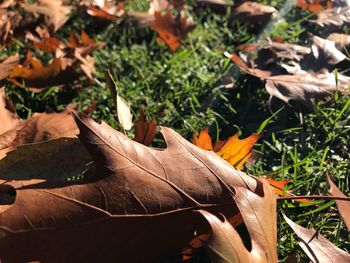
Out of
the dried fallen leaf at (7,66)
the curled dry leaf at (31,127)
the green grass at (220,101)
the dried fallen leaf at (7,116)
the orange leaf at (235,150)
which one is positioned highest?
the dried fallen leaf at (7,66)

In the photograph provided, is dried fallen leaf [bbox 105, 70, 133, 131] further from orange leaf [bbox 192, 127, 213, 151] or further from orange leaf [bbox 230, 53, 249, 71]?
orange leaf [bbox 230, 53, 249, 71]

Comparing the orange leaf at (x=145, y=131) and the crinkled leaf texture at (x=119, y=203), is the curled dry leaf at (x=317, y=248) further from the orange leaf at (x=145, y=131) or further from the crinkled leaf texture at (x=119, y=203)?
the orange leaf at (x=145, y=131)

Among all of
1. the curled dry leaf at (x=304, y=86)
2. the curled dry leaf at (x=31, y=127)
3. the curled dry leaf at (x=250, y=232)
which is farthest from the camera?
the curled dry leaf at (x=304, y=86)

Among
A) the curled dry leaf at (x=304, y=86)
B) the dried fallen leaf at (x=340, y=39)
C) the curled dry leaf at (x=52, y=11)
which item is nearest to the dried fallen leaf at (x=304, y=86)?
the curled dry leaf at (x=304, y=86)

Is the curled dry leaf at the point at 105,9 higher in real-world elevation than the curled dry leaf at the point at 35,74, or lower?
higher

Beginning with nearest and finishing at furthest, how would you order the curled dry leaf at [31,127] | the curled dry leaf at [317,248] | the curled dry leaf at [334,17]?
the curled dry leaf at [317,248]
the curled dry leaf at [31,127]
the curled dry leaf at [334,17]

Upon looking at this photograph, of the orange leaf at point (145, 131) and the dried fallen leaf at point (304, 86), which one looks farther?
the dried fallen leaf at point (304, 86)

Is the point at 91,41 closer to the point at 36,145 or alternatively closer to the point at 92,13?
the point at 92,13

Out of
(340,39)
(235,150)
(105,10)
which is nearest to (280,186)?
(235,150)

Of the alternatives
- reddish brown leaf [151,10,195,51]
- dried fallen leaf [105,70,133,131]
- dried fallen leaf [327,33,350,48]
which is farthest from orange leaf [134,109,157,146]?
dried fallen leaf [327,33,350,48]
